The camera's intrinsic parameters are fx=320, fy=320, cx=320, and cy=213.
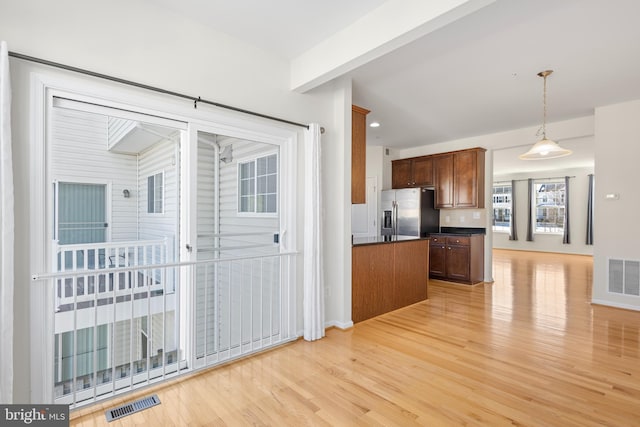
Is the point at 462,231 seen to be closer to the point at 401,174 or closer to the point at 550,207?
the point at 401,174

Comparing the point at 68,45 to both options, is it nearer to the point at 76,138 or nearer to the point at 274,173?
the point at 76,138

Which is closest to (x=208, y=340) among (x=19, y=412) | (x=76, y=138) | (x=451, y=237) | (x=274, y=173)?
(x=19, y=412)

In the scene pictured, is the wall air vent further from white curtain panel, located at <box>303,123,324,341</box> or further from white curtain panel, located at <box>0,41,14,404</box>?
white curtain panel, located at <box>0,41,14,404</box>

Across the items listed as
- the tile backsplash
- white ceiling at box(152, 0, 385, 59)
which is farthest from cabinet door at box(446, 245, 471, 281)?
white ceiling at box(152, 0, 385, 59)

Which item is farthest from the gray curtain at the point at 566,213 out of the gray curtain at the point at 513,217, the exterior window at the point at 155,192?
the exterior window at the point at 155,192

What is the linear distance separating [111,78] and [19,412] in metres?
2.04

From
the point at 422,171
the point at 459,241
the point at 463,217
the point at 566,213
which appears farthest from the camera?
the point at 566,213

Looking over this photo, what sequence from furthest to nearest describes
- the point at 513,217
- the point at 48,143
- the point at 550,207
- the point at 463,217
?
the point at 513,217 < the point at 550,207 < the point at 463,217 < the point at 48,143

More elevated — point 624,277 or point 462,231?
point 462,231

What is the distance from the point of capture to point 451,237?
19.4 ft

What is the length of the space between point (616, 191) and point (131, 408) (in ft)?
19.5

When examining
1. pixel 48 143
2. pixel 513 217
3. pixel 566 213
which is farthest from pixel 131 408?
pixel 513 217

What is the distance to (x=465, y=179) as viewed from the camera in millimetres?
6043

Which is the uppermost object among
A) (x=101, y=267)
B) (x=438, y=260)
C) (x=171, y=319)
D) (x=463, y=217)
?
(x=463, y=217)
